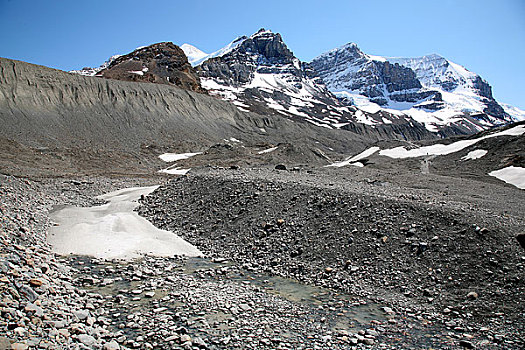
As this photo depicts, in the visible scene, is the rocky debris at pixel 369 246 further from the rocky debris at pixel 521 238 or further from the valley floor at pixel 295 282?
the rocky debris at pixel 521 238

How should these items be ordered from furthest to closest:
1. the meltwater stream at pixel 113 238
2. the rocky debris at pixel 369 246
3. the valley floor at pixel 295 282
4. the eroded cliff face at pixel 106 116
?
1. the eroded cliff face at pixel 106 116
2. the meltwater stream at pixel 113 238
3. the rocky debris at pixel 369 246
4. the valley floor at pixel 295 282

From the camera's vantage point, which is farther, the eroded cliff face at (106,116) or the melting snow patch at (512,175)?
the eroded cliff face at (106,116)

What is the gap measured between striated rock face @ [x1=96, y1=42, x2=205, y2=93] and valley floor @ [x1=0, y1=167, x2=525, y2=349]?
94.1 metres

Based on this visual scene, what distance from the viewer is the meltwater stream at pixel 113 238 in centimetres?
1175

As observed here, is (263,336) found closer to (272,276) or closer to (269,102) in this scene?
(272,276)

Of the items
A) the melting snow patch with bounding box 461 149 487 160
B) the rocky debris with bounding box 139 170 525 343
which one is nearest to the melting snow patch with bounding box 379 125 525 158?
the melting snow patch with bounding box 461 149 487 160

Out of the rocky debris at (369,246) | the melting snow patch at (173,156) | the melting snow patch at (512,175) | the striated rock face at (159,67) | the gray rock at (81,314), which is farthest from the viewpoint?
the striated rock face at (159,67)

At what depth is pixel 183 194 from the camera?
59.1ft

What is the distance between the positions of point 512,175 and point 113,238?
80.7 feet

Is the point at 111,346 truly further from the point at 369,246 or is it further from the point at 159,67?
the point at 159,67

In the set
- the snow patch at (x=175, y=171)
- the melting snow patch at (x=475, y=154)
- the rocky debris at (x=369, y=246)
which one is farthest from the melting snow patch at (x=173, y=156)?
the rocky debris at (x=369, y=246)

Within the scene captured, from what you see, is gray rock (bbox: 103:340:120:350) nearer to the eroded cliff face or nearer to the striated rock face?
the eroded cliff face

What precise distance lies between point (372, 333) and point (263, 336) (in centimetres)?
226

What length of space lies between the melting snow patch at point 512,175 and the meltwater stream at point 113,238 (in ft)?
67.8
